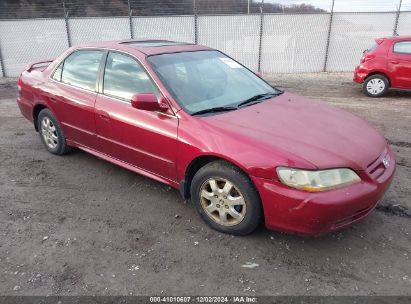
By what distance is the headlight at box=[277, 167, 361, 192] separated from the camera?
2709 mm

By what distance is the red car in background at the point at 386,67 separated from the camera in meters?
8.55

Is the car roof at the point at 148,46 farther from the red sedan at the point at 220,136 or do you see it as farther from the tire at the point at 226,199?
the tire at the point at 226,199

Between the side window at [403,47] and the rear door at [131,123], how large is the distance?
738 centimetres

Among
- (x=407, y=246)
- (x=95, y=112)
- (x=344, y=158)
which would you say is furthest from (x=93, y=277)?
(x=407, y=246)

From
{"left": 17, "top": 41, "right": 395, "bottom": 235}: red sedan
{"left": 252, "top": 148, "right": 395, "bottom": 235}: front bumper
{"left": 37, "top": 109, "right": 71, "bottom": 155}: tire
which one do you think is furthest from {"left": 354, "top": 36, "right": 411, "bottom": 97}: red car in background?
{"left": 37, "top": 109, "right": 71, "bottom": 155}: tire

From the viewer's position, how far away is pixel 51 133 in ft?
16.3

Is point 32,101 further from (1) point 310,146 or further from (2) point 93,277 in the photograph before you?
(1) point 310,146

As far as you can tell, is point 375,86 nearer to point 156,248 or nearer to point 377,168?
point 377,168

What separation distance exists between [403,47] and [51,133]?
807 cm

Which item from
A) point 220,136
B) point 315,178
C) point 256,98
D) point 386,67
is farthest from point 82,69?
point 386,67

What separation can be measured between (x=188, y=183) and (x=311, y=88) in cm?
806

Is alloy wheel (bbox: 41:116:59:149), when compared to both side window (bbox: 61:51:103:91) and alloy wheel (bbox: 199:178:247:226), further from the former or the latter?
alloy wheel (bbox: 199:178:247:226)

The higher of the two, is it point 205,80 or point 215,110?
point 205,80

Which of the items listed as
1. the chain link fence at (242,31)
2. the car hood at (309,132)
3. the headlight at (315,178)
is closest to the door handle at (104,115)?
the car hood at (309,132)
